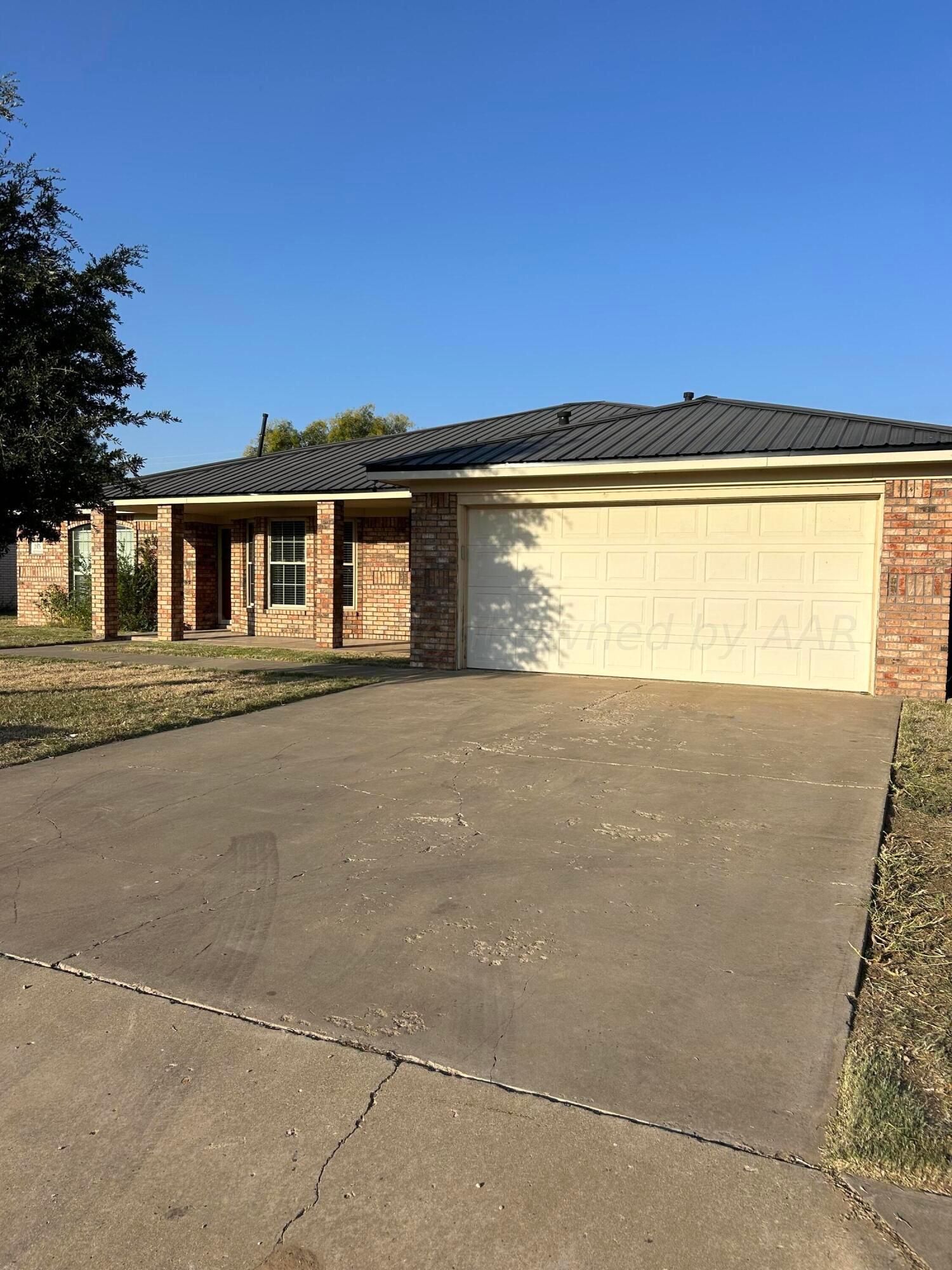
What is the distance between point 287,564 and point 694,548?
412 inches

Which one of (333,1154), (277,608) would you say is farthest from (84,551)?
(333,1154)

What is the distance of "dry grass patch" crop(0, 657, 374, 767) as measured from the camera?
8359 mm

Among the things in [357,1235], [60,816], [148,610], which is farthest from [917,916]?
[148,610]

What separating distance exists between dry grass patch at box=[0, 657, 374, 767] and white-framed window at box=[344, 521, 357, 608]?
608 cm

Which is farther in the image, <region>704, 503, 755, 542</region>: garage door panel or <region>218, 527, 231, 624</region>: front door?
<region>218, 527, 231, 624</region>: front door

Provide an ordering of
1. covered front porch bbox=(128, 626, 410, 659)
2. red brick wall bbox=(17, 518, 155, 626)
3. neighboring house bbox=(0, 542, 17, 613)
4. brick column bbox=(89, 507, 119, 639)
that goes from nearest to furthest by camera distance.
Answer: covered front porch bbox=(128, 626, 410, 659) < brick column bbox=(89, 507, 119, 639) < red brick wall bbox=(17, 518, 155, 626) < neighboring house bbox=(0, 542, 17, 613)

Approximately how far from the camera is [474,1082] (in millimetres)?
2900

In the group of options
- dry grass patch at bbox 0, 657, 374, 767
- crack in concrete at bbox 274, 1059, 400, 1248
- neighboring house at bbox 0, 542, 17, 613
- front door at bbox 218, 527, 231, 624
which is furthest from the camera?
neighboring house at bbox 0, 542, 17, 613

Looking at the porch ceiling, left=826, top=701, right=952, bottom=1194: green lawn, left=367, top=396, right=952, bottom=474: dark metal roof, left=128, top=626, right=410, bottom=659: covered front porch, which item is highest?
left=367, top=396, right=952, bottom=474: dark metal roof

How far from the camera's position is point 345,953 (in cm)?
385

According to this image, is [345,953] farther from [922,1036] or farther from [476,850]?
[922,1036]

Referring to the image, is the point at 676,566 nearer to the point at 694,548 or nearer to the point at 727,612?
the point at 694,548

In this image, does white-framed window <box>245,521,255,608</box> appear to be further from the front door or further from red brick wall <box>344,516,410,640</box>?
red brick wall <box>344,516,410,640</box>

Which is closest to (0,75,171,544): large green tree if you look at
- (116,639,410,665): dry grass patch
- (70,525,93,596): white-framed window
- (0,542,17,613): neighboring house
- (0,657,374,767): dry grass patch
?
(0,657,374,767): dry grass patch
